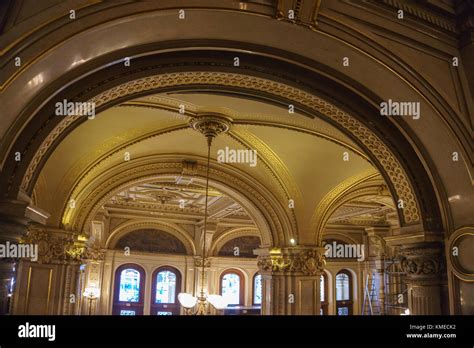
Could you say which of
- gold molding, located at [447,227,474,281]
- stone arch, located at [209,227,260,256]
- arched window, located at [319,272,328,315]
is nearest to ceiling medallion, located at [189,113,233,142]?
gold molding, located at [447,227,474,281]

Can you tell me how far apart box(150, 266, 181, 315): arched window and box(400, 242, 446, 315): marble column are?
13550 millimetres

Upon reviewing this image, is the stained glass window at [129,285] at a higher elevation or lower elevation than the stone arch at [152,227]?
lower

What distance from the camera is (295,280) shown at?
9.68 m

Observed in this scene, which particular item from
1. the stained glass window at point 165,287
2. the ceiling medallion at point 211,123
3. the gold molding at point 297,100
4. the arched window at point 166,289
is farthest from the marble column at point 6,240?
the stained glass window at point 165,287

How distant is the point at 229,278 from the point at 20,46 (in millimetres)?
16018

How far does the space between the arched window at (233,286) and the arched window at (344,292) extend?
3909 mm

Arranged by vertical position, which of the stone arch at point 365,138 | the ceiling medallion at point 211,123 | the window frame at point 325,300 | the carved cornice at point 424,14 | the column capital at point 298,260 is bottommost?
the window frame at point 325,300

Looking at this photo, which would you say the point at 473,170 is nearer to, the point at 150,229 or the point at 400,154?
the point at 400,154

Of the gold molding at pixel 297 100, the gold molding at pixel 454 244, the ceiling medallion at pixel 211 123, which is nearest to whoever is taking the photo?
the gold molding at pixel 454 244

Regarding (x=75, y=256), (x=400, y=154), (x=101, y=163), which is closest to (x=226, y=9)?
(x=400, y=154)

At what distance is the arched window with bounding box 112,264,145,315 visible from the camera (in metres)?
17.0

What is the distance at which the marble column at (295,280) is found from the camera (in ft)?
31.6

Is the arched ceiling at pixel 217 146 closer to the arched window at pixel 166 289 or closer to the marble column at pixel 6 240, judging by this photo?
the marble column at pixel 6 240
